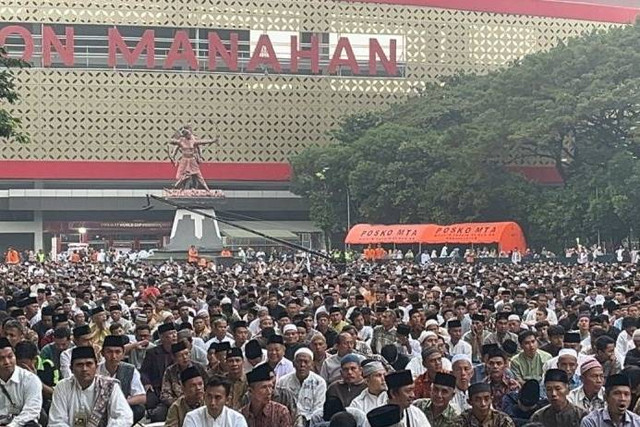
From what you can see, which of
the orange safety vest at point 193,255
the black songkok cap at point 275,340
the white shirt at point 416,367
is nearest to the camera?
the white shirt at point 416,367

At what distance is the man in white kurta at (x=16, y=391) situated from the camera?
9.05 meters

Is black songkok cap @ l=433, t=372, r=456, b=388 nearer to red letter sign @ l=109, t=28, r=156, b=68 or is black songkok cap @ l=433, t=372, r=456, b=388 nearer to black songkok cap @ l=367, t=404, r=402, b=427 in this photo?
black songkok cap @ l=367, t=404, r=402, b=427

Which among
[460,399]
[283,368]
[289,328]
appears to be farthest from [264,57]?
[460,399]

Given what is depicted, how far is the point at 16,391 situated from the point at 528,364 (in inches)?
197

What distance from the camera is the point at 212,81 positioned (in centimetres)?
7381

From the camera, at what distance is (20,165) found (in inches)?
2857

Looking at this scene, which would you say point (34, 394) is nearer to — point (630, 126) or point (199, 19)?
point (630, 126)

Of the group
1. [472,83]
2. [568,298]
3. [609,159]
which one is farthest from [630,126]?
[568,298]

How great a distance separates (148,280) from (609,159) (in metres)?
28.3

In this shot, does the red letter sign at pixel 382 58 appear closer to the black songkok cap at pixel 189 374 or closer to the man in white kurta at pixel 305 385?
the man in white kurta at pixel 305 385

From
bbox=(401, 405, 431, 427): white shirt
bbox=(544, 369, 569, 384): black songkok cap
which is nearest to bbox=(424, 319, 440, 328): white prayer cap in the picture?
bbox=(544, 369, 569, 384): black songkok cap

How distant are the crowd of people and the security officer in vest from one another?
13mm

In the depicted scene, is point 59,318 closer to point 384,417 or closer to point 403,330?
point 403,330

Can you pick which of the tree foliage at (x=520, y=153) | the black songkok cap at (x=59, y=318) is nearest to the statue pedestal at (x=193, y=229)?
the tree foliage at (x=520, y=153)
